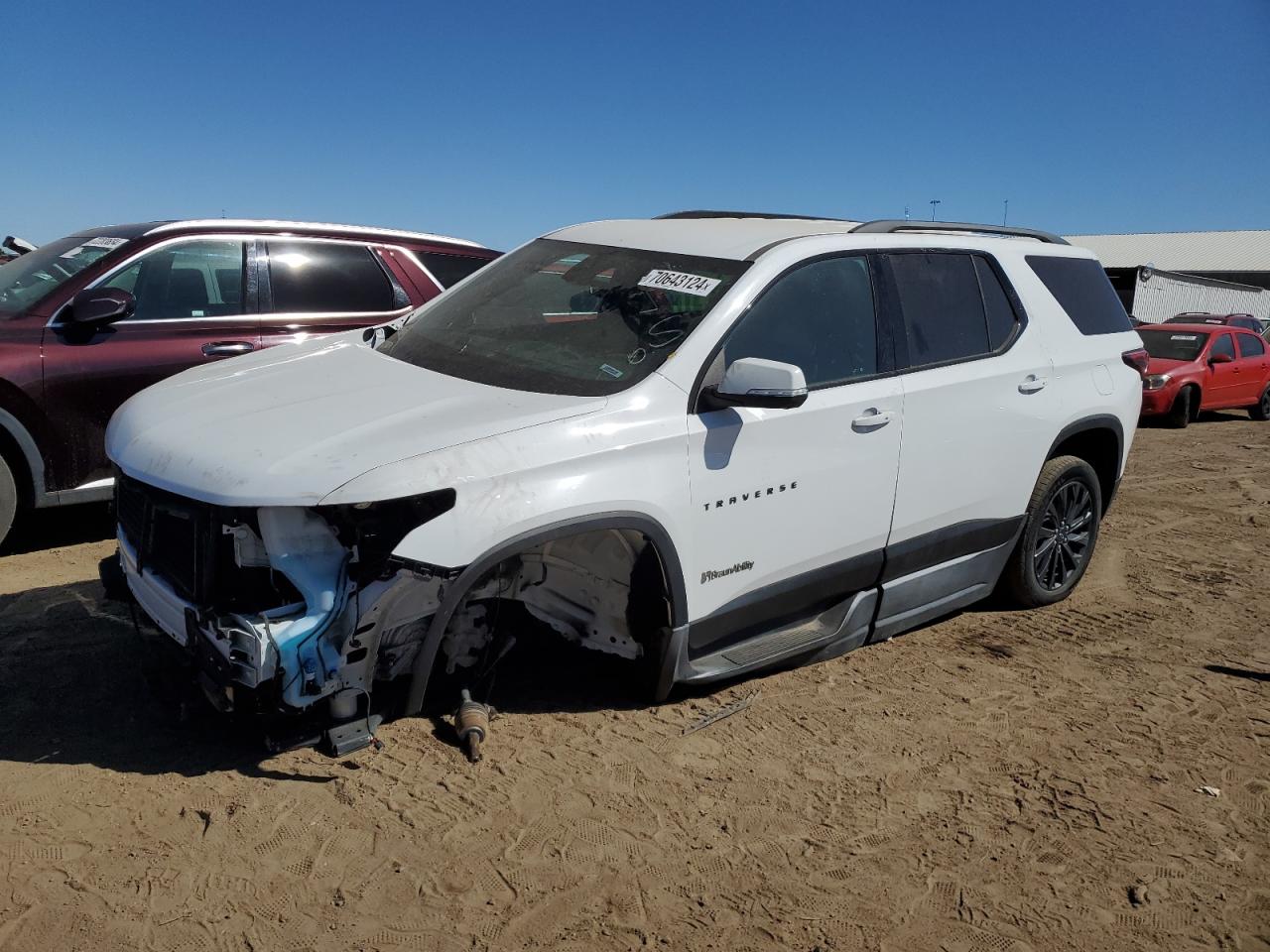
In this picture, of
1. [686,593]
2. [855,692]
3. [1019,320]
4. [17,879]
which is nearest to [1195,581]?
[1019,320]

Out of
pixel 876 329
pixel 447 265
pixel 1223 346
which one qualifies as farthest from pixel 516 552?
pixel 1223 346

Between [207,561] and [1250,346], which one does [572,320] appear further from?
[1250,346]

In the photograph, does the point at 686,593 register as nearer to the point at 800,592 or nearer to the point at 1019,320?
the point at 800,592

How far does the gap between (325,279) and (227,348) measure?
32.4 inches

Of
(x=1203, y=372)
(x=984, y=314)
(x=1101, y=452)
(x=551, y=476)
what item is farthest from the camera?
(x=1203, y=372)

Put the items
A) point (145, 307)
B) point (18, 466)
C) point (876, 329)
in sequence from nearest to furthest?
point (876, 329)
point (18, 466)
point (145, 307)

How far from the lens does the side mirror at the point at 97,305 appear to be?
221 inches

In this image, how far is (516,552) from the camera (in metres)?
3.26

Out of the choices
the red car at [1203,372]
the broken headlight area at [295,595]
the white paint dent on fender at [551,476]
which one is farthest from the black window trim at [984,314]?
the red car at [1203,372]

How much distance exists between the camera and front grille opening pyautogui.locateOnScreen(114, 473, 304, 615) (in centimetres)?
316

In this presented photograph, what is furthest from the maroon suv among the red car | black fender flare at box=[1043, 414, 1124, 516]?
the red car

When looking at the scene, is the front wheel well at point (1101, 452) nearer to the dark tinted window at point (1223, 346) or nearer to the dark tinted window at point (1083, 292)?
the dark tinted window at point (1083, 292)

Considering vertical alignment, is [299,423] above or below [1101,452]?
above

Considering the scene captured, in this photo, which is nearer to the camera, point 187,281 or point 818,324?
point 818,324
